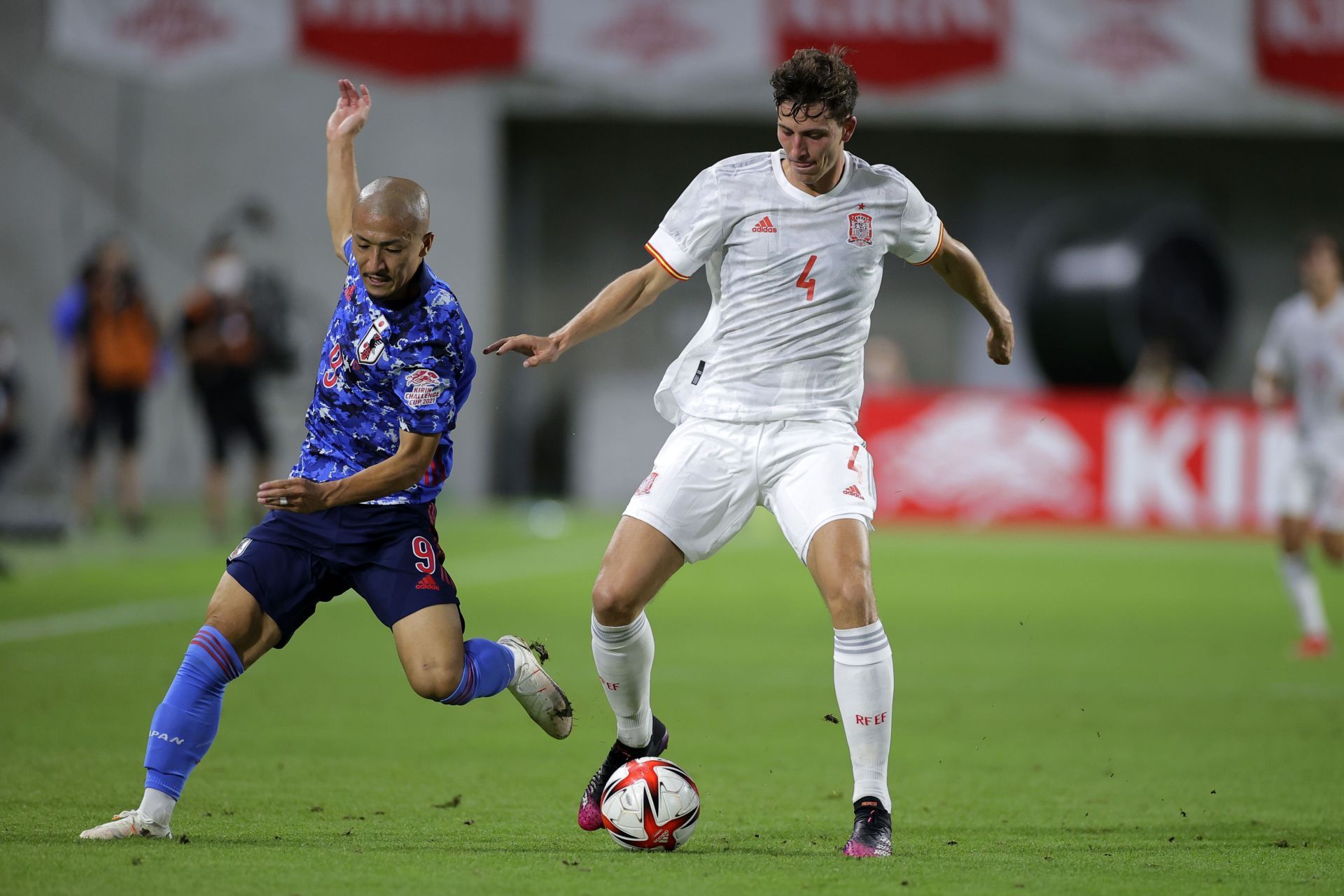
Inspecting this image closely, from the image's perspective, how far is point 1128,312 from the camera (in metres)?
22.3

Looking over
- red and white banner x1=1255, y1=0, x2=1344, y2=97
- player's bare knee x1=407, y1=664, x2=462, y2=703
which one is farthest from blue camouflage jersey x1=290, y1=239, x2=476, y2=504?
red and white banner x1=1255, y1=0, x2=1344, y2=97

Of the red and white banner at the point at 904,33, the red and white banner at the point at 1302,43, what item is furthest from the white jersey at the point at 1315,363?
the red and white banner at the point at 1302,43

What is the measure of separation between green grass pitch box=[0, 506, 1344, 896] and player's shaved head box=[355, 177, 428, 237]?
1.87m

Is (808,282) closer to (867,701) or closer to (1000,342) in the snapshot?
(1000,342)

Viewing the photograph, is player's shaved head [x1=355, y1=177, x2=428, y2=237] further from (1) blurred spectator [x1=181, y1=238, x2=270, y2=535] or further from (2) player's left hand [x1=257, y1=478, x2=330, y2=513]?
(1) blurred spectator [x1=181, y1=238, x2=270, y2=535]

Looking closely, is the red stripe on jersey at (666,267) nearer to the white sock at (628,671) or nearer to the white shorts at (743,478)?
the white shorts at (743,478)

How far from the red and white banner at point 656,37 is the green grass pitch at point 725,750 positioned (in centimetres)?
948

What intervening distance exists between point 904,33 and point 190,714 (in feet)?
60.4

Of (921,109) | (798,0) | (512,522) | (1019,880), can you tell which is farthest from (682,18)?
(1019,880)

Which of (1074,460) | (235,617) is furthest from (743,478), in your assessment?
(1074,460)

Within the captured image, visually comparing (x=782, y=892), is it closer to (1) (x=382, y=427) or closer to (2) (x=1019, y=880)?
(2) (x=1019, y=880)

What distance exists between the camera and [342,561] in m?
5.41

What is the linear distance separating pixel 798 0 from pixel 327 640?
1340 centimetres

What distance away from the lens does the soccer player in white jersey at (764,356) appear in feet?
18.1
